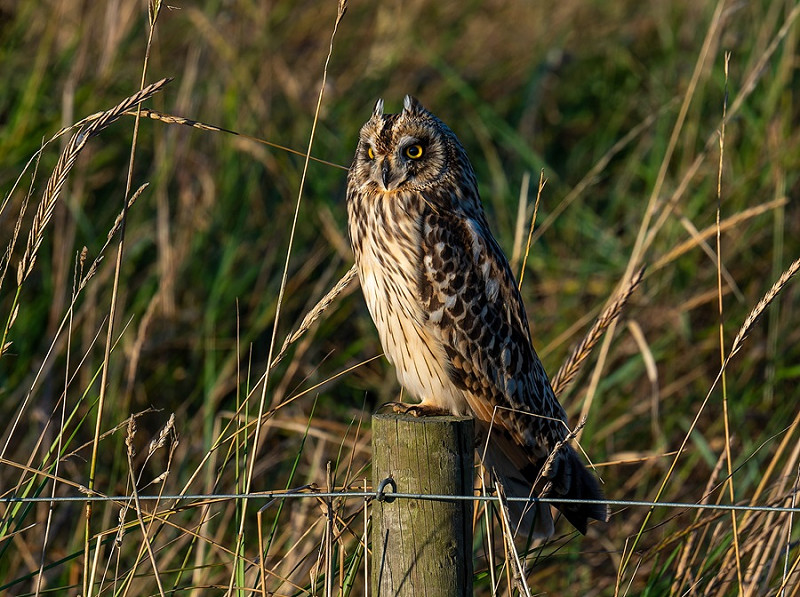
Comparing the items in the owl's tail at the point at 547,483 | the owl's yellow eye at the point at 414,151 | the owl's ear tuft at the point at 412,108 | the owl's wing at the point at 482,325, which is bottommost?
the owl's tail at the point at 547,483

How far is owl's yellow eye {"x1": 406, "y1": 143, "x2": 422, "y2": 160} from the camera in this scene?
288 centimetres

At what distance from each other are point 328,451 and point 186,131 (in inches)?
58.2

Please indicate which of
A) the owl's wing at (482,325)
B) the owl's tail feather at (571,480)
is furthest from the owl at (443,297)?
the owl's tail feather at (571,480)

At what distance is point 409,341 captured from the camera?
284 centimetres

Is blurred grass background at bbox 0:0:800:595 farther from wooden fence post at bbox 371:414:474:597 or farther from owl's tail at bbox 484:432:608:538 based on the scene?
wooden fence post at bbox 371:414:474:597

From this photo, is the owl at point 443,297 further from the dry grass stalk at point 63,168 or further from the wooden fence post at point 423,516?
the dry grass stalk at point 63,168

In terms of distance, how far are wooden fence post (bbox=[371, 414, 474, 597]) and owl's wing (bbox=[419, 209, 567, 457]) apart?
0.97m

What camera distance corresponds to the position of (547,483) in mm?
2328

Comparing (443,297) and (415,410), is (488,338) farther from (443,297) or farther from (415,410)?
(415,410)

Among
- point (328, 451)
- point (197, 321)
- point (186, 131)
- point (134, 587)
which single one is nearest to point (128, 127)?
point (186, 131)

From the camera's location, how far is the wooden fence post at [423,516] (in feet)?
5.81

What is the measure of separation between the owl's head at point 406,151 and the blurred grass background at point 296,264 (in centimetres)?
70

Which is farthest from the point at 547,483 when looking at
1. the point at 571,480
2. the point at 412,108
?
the point at 412,108

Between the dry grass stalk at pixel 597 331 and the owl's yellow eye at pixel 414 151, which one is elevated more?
the owl's yellow eye at pixel 414 151
